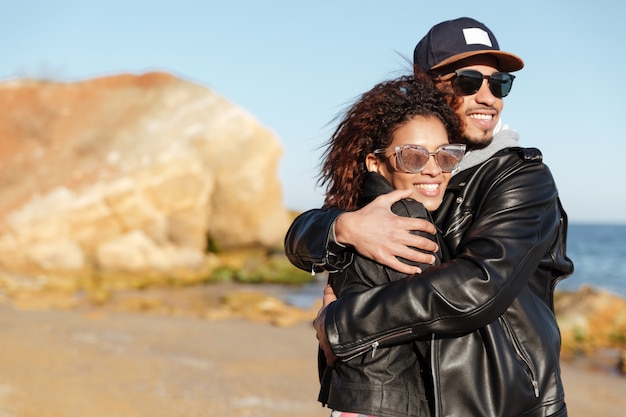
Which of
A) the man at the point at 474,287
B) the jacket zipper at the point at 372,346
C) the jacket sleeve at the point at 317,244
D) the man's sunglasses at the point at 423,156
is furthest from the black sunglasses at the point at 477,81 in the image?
the jacket zipper at the point at 372,346

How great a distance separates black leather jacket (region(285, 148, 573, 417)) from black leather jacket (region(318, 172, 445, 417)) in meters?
0.06

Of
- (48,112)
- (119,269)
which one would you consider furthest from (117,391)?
(48,112)

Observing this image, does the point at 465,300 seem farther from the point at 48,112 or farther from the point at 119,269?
the point at 48,112

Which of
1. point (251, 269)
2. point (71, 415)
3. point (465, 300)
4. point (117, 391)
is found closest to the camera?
point (465, 300)

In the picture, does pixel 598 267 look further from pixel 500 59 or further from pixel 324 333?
pixel 324 333

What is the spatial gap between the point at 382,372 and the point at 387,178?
2.49ft

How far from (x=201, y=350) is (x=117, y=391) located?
8.70ft

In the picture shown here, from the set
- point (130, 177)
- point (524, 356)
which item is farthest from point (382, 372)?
point (130, 177)

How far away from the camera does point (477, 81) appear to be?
3.14m

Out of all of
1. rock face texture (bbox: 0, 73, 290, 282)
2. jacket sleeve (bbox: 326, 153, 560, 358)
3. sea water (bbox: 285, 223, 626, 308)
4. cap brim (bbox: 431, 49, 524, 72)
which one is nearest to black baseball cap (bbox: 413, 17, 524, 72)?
cap brim (bbox: 431, 49, 524, 72)

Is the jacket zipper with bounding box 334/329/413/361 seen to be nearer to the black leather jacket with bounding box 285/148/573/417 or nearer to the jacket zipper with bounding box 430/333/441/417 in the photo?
the black leather jacket with bounding box 285/148/573/417

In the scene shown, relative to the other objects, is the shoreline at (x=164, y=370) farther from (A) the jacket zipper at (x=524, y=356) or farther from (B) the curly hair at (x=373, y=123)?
(A) the jacket zipper at (x=524, y=356)

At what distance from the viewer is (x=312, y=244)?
109 inches

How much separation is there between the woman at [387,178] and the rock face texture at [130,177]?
17082 millimetres
